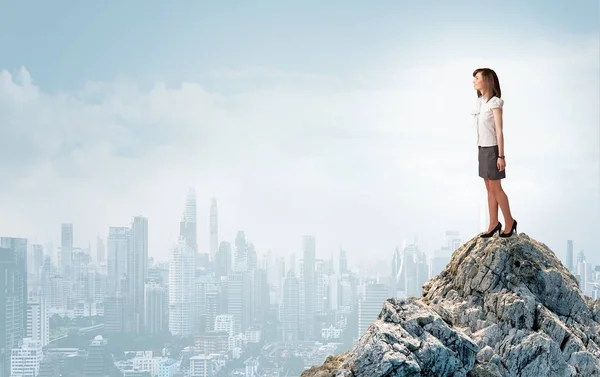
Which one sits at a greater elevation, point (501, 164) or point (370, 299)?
point (501, 164)

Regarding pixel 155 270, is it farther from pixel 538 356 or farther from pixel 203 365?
pixel 538 356

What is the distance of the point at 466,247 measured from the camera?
7.00m

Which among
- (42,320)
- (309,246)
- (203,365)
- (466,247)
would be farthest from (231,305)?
(466,247)

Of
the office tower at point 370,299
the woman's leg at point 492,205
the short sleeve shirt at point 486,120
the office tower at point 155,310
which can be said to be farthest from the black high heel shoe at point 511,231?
the office tower at point 155,310

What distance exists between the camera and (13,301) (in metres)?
37.3

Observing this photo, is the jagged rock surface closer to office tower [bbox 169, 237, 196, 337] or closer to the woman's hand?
the woman's hand

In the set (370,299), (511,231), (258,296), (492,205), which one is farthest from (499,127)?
(258,296)

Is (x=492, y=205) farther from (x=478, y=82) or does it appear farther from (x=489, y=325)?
(x=489, y=325)

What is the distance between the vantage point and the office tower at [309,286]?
35.6 metres

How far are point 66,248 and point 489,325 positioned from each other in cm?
3131

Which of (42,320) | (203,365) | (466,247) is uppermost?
(466,247)

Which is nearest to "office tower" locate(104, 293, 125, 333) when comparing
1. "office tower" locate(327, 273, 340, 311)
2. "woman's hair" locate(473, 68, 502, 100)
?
"office tower" locate(327, 273, 340, 311)

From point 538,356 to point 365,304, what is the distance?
2949 cm

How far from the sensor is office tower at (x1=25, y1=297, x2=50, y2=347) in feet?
121
